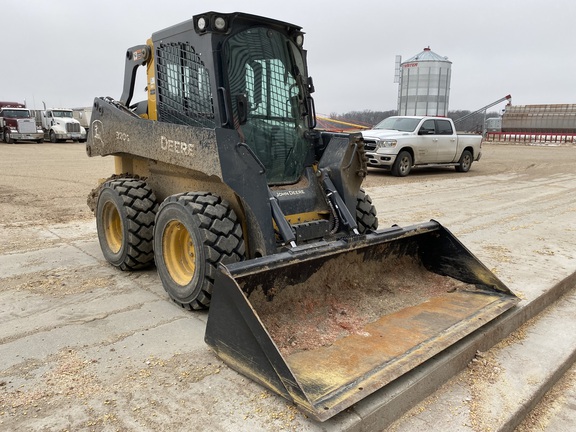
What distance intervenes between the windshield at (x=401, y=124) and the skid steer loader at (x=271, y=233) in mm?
9933

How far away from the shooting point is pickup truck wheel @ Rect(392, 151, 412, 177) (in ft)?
45.5

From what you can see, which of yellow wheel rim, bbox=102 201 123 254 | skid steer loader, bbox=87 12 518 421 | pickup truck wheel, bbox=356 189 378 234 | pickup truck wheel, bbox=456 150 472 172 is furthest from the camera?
pickup truck wheel, bbox=456 150 472 172

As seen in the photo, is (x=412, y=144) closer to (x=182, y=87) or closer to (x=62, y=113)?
(x=182, y=87)

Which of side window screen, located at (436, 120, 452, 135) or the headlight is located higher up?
side window screen, located at (436, 120, 452, 135)

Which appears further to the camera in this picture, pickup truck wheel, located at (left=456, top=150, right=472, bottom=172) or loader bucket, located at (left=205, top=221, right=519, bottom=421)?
pickup truck wheel, located at (left=456, top=150, right=472, bottom=172)

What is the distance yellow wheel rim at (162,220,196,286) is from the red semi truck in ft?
86.2

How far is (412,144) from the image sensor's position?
14.0 meters

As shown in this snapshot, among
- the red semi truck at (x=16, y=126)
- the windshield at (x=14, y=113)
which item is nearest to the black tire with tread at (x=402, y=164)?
the red semi truck at (x=16, y=126)

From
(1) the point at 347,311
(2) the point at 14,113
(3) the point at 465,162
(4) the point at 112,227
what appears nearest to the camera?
(1) the point at 347,311

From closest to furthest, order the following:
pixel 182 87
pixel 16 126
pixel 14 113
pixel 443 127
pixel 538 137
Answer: pixel 182 87 → pixel 443 127 → pixel 16 126 → pixel 14 113 → pixel 538 137

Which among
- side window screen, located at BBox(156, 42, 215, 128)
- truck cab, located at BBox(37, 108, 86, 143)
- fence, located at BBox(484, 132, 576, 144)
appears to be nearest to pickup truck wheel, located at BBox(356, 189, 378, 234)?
side window screen, located at BBox(156, 42, 215, 128)

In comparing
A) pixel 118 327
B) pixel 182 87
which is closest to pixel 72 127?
pixel 182 87

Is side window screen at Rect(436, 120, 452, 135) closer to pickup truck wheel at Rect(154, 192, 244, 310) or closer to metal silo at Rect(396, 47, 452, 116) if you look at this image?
pickup truck wheel at Rect(154, 192, 244, 310)

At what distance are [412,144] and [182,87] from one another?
1077 cm
